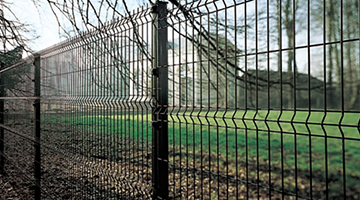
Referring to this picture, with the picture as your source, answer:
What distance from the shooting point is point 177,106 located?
267 centimetres

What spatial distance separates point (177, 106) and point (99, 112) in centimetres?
159

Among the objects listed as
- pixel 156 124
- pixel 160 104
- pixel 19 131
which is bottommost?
pixel 19 131

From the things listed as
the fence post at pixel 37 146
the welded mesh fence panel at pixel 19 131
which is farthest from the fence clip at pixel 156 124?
the welded mesh fence panel at pixel 19 131

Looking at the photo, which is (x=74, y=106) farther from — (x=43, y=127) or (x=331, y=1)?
(x=331, y=1)

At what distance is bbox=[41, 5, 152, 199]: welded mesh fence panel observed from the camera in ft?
10.2

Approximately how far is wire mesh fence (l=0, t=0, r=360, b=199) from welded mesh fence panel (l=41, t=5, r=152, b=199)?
0.02 metres

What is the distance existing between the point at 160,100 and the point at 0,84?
17.5ft

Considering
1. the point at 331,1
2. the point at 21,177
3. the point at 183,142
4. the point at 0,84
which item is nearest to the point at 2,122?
the point at 0,84

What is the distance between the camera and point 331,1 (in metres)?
5.69

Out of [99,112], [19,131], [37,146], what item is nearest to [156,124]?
[99,112]

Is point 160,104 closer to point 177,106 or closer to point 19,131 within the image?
point 177,106

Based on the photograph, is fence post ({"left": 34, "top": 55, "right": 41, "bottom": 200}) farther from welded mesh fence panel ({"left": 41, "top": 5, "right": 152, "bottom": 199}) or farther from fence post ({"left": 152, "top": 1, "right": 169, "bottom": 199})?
fence post ({"left": 152, "top": 1, "right": 169, "bottom": 199})

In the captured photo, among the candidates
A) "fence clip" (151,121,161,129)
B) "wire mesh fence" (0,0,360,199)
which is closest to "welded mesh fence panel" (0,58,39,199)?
"wire mesh fence" (0,0,360,199)

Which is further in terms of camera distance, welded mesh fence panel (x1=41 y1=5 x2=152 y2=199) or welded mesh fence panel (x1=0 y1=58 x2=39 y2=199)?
welded mesh fence panel (x1=0 y1=58 x2=39 y2=199)
